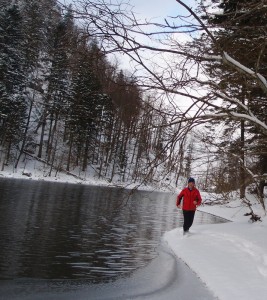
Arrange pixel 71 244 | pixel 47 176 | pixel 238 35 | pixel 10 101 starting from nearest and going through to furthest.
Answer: pixel 238 35 → pixel 71 244 → pixel 47 176 → pixel 10 101

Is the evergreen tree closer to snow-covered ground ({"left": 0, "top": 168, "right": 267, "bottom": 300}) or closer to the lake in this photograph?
the lake

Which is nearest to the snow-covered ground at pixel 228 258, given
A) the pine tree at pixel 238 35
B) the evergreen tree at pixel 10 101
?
the pine tree at pixel 238 35

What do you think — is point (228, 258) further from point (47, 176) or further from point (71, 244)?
point (47, 176)

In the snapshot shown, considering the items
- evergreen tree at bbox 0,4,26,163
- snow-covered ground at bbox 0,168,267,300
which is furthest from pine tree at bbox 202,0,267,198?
evergreen tree at bbox 0,4,26,163

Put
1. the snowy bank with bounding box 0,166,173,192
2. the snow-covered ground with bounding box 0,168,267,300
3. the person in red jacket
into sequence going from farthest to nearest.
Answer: the snowy bank with bounding box 0,166,173,192 → the person in red jacket → the snow-covered ground with bounding box 0,168,267,300

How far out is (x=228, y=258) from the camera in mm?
8844

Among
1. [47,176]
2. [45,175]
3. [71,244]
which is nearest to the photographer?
[71,244]

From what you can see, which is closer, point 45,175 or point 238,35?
point 238,35

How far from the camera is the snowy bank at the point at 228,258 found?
6.74m

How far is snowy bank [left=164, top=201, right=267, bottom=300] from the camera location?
22.1 ft

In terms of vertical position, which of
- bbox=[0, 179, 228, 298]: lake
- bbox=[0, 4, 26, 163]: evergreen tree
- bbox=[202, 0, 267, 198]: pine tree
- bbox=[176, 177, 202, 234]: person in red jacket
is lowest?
bbox=[0, 179, 228, 298]: lake

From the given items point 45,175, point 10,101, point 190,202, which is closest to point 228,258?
point 190,202

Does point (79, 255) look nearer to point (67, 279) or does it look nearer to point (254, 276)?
point (67, 279)

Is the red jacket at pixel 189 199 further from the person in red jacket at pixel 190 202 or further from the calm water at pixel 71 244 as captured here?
the calm water at pixel 71 244
